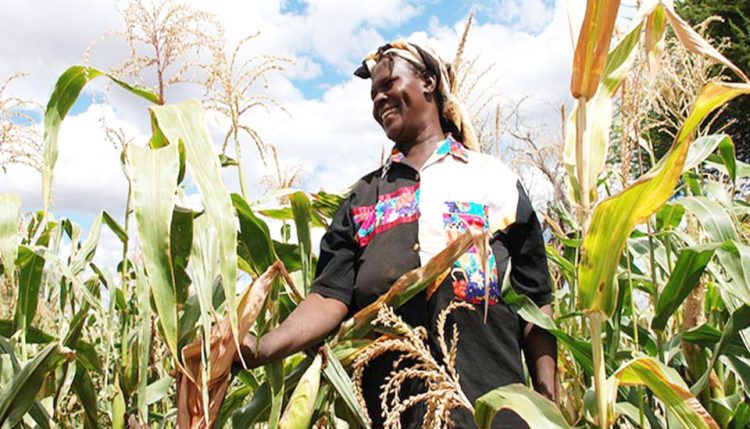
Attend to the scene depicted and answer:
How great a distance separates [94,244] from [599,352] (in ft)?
3.96

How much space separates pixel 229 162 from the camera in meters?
1.46

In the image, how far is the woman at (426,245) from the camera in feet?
4.39

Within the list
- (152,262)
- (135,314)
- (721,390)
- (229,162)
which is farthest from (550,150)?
(152,262)

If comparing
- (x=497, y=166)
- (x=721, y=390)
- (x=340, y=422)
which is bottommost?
(x=340, y=422)

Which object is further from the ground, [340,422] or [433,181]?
[433,181]

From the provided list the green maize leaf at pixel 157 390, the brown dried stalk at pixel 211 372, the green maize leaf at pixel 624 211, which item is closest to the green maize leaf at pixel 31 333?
the green maize leaf at pixel 157 390

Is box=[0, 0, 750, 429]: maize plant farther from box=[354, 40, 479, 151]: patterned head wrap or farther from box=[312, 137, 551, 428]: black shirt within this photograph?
box=[354, 40, 479, 151]: patterned head wrap

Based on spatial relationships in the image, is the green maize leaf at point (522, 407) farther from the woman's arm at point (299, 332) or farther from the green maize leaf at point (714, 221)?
the green maize leaf at point (714, 221)

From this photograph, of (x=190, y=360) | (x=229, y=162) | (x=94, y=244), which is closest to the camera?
(x=190, y=360)

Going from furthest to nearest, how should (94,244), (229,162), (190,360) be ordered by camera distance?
(94,244) → (229,162) → (190,360)

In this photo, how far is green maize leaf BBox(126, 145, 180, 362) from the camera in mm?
919

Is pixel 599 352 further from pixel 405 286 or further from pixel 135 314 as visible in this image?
pixel 135 314

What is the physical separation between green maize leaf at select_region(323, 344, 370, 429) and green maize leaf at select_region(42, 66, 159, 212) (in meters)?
0.60

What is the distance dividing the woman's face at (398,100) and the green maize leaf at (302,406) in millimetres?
643
